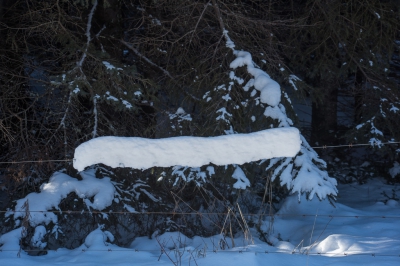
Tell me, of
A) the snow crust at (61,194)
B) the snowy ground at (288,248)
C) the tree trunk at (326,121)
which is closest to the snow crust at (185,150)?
the snowy ground at (288,248)

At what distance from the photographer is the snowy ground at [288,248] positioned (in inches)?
173

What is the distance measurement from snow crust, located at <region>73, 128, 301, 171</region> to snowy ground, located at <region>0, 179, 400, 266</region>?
930 millimetres

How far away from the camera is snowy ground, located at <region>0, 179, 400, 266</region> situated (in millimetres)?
4391

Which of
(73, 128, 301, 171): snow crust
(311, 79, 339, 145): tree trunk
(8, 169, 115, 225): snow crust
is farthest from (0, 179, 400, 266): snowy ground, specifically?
(311, 79, 339, 145): tree trunk

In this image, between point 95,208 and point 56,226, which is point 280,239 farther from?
point 56,226

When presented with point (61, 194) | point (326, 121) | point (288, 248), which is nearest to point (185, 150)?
point (288, 248)

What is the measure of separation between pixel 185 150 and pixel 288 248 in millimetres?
2307

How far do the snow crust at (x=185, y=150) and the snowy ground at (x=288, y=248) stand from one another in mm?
930

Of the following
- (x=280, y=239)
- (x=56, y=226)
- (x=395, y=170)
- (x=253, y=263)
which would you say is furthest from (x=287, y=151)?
(x=395, y=170)

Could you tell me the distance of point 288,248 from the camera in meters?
5.61

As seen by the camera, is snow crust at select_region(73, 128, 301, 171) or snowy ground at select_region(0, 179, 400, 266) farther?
snowy ground at select_region(0, 179, 400, 266)

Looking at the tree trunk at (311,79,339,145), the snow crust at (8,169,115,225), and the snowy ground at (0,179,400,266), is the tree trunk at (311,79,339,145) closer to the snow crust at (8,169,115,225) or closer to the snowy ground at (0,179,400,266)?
the snowy ground at (0,179,400,266)

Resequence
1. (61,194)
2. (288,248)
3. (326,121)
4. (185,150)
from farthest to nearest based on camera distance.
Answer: (326,121) < (61,194) < (288,248) < (185,150)

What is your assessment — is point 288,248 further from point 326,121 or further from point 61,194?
point 326,121
